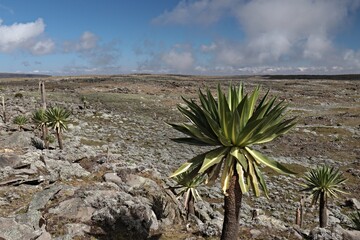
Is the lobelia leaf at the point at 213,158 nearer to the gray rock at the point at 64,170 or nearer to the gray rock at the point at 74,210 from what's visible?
the gray rock at the point at 74,210

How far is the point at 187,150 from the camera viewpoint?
151 ft

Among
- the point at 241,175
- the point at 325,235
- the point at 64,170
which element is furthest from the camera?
the point at 64,170

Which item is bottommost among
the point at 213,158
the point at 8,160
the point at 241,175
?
the point at 8,160

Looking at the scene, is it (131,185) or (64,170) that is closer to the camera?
(131,185)

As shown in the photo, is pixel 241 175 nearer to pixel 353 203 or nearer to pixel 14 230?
pixel 14 230

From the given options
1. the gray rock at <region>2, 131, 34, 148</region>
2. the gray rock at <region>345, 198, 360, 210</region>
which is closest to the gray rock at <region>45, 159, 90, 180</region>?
the gray rock at <region>2, 131, 34, 148</region>

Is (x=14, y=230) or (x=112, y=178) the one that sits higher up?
(x=14, y=230)

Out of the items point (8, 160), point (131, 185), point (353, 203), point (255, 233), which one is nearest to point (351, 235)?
point (255, 233)

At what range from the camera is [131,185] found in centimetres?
1983

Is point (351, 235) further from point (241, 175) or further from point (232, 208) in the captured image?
point (241, 175)

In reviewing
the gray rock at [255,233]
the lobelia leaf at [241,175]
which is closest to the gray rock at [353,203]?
the gray rock at [255,233]

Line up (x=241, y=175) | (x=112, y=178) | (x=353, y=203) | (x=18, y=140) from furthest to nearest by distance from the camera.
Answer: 1. (x=18, y=140)
2. (x=353, y=203)
3. (x=112, y=178)
4. (x=241, y=175)

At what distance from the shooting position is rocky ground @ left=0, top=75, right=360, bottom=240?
47.6ft

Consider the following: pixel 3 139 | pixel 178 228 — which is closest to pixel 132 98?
pixel 3 139
